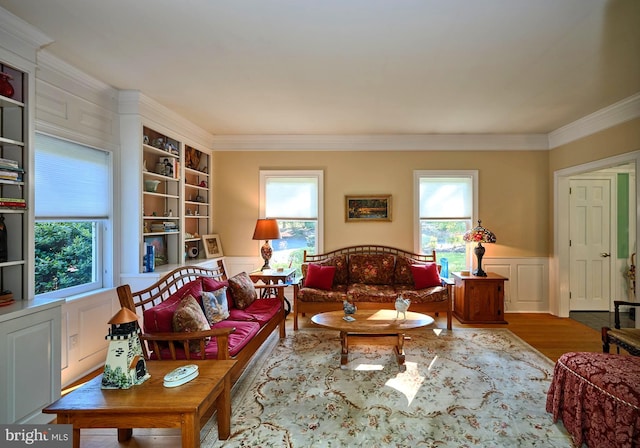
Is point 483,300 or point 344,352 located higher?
point 483,300

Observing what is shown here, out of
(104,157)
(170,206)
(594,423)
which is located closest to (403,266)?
(594,423)

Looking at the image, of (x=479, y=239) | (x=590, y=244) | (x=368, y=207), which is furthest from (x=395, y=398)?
(x=590, y=244)

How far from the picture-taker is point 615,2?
2078mm

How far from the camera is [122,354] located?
1.87m

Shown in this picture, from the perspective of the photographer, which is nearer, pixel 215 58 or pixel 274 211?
pixel 215 58

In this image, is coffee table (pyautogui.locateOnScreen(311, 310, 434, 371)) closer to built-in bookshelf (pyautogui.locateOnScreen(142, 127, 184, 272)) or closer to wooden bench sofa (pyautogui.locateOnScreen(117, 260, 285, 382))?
wooden bench sofa (pyautogui.locateOnScreen(117, 260, 285, 382))

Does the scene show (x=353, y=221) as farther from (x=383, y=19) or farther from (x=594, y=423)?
(x=594, y=423)

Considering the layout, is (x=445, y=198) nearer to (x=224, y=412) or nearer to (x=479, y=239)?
(x=479, y=239)

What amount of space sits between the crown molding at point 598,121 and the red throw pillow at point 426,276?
2684mm

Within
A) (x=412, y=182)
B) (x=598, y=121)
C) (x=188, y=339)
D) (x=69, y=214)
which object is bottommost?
(x=188, y=339)

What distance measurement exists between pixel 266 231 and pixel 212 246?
3.51 ft

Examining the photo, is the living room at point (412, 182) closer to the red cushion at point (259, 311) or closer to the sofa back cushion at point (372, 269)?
the sofa back cushion at point (372, 269)

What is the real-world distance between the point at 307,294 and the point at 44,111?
335 centimetres

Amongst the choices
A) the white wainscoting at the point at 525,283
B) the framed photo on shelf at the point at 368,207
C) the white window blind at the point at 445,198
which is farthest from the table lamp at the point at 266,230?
the white wainscoting at the point at 525,283
